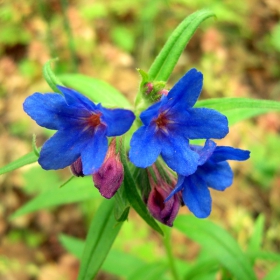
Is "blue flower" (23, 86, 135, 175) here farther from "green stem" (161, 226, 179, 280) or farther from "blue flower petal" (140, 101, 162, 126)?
"green stem" (161, 226, 179, 280)

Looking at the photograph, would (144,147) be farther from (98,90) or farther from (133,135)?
(98,90)

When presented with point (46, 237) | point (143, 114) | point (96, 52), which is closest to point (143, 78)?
point (143, 114)

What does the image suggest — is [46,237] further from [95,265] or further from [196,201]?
[196,201]

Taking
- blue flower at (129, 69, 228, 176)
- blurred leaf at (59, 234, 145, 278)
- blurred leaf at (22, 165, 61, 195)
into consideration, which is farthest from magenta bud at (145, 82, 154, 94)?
blurred leaf at (22, 165, 61, 195)

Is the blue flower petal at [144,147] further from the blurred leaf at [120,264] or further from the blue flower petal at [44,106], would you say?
the blurred leaf at [120,264]

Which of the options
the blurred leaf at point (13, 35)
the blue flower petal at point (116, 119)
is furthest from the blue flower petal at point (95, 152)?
the blurred leaf at point (13, 35)

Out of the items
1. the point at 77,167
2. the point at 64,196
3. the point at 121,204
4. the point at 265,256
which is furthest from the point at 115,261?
the point at 77,167
